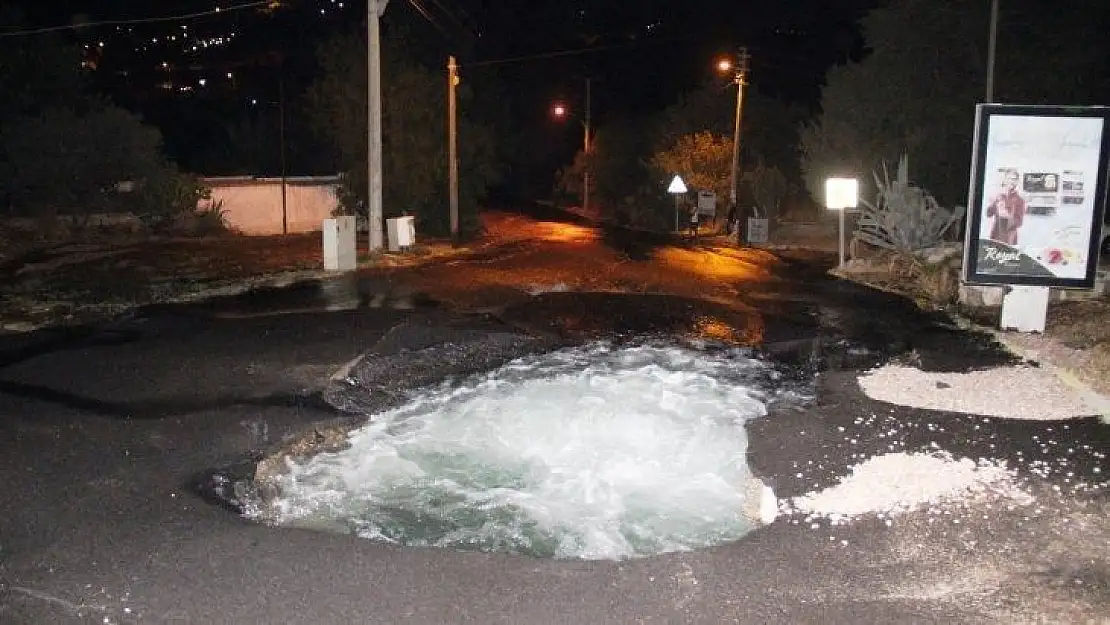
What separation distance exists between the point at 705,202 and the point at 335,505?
28610 millimetres

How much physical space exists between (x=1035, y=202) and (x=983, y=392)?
4.30 m

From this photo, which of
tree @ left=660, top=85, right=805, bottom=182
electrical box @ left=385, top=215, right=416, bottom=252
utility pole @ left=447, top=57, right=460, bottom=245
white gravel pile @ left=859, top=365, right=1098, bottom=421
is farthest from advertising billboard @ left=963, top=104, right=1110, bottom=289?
tree @ left=660, top=85, right=805, bottom=182

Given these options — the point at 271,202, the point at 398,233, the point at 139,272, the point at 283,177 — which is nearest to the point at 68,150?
the point at 283,177

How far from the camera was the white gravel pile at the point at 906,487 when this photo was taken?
6.20 meters

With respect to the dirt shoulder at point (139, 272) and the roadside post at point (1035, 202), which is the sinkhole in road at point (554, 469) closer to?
the roadside post at point (1035, 202)

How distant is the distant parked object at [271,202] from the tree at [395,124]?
7.63ft

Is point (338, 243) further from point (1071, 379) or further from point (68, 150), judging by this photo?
point (1071, 379)

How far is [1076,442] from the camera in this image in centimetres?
747

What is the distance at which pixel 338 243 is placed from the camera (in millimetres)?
19094

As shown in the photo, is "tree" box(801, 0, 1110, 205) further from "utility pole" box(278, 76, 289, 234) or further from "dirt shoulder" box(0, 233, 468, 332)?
"utility pole" box(278, 76, 289, 234)

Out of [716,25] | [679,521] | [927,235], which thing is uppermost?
[716,25]

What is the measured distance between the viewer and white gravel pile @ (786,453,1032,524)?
6195 millimetres

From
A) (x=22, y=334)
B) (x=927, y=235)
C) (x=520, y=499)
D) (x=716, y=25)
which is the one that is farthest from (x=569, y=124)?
(x=520, y=499)

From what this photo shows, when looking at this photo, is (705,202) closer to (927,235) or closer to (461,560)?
(927,235)
